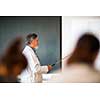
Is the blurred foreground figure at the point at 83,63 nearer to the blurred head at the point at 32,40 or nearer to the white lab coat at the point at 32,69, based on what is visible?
the white lab coat at the point at 32,69

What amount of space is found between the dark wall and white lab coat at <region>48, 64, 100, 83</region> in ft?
0.28

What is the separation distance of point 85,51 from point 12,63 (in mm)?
552

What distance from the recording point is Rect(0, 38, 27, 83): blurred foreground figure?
Answer: 81.4 inches

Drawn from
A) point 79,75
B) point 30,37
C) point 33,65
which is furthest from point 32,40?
point 79,75

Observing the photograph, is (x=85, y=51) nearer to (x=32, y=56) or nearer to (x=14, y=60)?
(x=32, y=56)

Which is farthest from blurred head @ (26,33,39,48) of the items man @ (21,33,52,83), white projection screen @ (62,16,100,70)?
white projection screen @ (62,16,100,70)

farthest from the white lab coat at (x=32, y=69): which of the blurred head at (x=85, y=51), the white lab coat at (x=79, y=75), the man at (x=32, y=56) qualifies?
the blurred head at (x=85, y=51)

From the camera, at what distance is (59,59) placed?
206 centimetres

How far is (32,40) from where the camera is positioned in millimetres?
2072

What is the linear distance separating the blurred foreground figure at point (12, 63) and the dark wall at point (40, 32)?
52 mm
